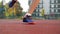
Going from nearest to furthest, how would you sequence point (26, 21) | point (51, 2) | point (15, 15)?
1. point (26, 21)
2. point (15, 15)
3. point (51, 2)

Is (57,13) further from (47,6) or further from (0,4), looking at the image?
(0,4)

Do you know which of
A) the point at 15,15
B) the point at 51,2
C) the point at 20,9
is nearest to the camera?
the point at 15,15

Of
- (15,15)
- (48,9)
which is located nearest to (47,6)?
(48,9)

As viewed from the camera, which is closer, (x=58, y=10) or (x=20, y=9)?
(x=20, y=9)

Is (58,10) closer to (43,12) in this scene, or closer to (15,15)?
(43,12)

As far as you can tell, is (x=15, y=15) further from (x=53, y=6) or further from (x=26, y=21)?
(x=26, y=21)

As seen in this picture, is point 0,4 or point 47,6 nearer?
point 0,4

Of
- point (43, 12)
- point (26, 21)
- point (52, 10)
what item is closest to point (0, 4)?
point (43, 12)

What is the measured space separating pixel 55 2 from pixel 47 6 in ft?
4.86

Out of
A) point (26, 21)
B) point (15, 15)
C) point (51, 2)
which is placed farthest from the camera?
point (51, 2)

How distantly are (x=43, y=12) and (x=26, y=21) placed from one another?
626 inches

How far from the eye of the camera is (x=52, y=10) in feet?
69.7

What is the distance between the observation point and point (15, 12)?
16.6 metres

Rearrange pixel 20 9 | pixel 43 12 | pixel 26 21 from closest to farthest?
1. pixel 26 21
2. pixel 20 9
3. pixel 43 12
